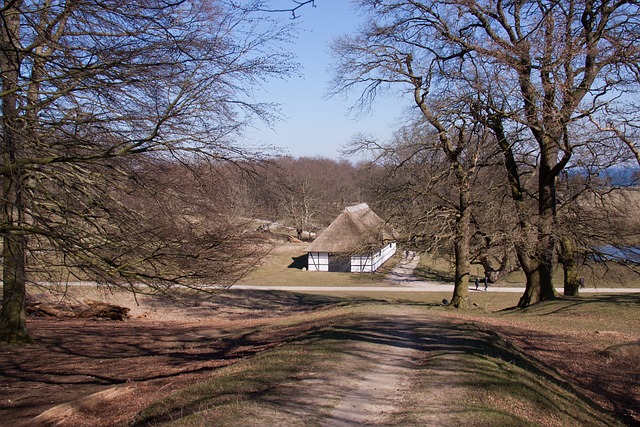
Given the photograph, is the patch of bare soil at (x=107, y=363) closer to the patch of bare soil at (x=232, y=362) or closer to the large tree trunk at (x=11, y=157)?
the patch of bare soil at (x=232, y=362)

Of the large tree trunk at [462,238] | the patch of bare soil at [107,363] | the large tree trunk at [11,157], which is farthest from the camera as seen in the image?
the large tree trunk at [462,238]

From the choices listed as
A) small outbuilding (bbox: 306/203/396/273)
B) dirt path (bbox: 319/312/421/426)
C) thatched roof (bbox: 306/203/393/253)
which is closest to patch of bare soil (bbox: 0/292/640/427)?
dirt path (bbox: 319/312/421/426)

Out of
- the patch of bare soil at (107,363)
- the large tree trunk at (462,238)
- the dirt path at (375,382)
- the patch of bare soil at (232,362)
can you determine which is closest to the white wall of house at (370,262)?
the large tree trunk at (462,238)

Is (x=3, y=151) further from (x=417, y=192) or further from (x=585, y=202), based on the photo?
(x=585, y=202)

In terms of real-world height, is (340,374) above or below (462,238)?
below

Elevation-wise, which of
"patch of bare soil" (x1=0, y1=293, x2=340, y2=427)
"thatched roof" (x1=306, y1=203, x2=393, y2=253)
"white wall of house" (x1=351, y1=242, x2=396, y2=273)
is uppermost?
"thatched roof" (x1=306, y1=203, x2=393, y2=253)

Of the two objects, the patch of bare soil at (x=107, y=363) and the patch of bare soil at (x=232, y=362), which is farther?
the patch of bare soil at (x=107, y=363)

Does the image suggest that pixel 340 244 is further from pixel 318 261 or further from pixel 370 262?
pixel 370 262

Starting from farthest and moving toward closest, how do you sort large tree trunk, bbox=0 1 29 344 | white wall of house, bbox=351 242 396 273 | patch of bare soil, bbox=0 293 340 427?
white wall of house, bbox=351 242 396 273 < patch of bare soil, bbox=0 293 340 427 < large tree trunk, bbox=0 1 29 344

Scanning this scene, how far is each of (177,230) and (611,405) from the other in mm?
8032

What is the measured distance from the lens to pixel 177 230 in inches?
408

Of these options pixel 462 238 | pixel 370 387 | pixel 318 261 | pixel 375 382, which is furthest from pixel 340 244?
pixel 370 387

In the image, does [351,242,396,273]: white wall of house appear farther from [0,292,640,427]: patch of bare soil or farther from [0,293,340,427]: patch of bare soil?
[0,292,640,427]: patch of bare soil

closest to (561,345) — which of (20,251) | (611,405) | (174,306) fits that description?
(611,405)
